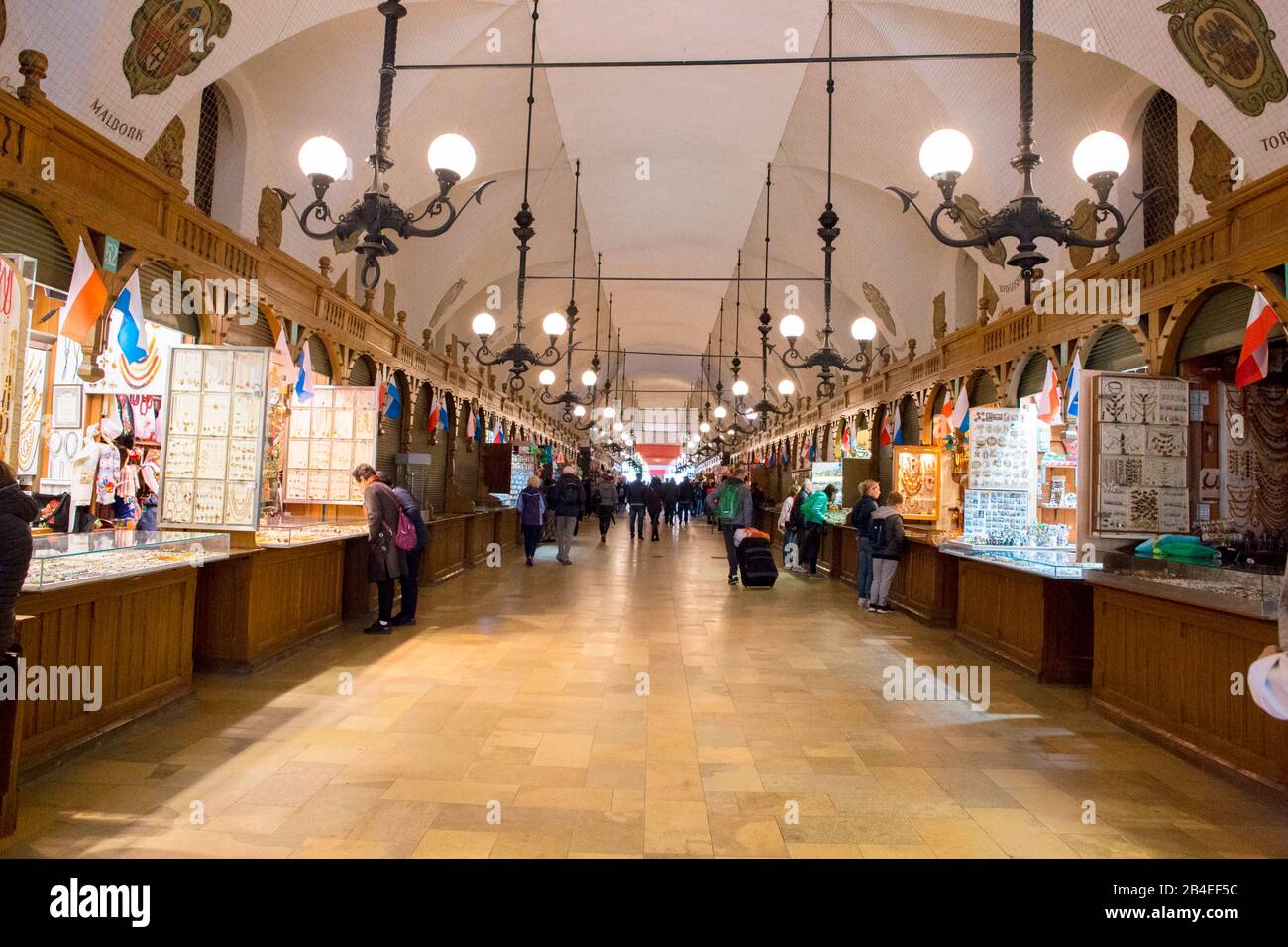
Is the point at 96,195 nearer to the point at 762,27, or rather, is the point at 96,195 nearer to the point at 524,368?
the point at 524,368

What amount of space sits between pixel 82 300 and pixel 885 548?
7.46 meters

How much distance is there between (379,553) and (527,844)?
424 centimetres

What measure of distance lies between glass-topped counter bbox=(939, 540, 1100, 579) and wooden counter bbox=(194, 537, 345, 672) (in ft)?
18.7

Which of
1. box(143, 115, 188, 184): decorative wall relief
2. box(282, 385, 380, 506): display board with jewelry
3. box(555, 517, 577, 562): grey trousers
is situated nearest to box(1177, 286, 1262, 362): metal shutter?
box(282, 385, 380, 506): display board with jewelry

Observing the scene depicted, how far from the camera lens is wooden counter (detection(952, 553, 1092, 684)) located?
5.50 meters

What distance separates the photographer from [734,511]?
1056cm

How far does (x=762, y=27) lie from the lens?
27.9 feet

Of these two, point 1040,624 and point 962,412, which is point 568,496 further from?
point 1040,624

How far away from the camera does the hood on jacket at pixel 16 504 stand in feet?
8.48

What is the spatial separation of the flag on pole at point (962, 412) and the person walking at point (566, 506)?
5.83 metres

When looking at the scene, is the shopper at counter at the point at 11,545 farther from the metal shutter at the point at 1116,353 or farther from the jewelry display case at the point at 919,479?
the jewelry display case at the point at 919,479

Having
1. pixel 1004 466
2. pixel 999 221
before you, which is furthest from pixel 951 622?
pixel 999 221

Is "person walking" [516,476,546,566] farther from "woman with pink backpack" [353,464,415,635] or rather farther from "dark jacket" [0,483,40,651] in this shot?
"dark jacket" [0,483,40,651]

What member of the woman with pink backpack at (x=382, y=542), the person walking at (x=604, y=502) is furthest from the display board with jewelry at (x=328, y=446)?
the person walking at (x=604, y=502)
